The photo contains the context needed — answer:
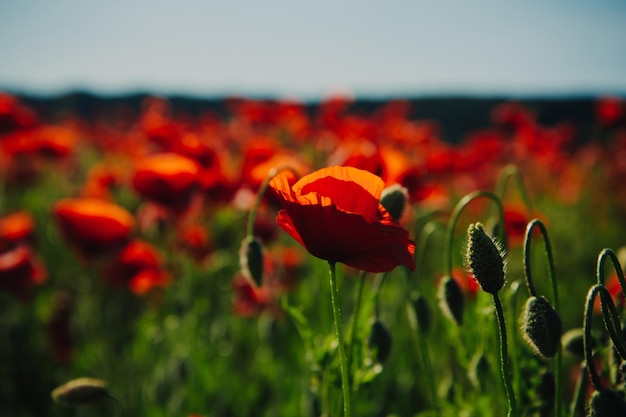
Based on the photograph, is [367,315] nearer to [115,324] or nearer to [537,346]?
[537,346]

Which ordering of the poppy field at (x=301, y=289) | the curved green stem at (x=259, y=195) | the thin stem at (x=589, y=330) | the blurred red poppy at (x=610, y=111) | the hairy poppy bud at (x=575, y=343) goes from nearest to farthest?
the thin stem at (x=589, y=330) → the poppy field at (x=301, y=289) → the curved green stem at (x=259, y=195) → the hairy poppy bud at (x=575, y=343) → the blurred red poppy at (x=610, y=111)

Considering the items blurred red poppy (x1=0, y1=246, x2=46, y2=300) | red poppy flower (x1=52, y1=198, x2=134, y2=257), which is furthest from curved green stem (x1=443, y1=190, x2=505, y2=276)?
blurred red poppy (x1=0, y1=246, x2=46, y2=300)

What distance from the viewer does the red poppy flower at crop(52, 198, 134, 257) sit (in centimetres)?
216

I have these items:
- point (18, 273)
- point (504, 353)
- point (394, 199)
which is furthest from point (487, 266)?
point (18, 273)

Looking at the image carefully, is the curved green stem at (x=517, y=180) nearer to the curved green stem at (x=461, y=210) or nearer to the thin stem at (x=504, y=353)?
the curved green stem at (x=461, y=210)

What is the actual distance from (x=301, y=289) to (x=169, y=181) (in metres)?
1.15

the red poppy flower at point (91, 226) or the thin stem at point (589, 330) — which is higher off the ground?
the red poppy flower at point (91, 226)

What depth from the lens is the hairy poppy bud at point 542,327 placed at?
2.56 ft

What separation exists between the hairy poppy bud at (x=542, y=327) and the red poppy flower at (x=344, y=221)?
0.66 feet

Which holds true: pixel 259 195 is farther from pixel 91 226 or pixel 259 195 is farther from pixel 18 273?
pixel 18 273

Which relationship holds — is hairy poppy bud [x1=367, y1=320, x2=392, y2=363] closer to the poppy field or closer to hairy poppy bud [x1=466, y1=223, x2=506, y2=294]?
the poppy field

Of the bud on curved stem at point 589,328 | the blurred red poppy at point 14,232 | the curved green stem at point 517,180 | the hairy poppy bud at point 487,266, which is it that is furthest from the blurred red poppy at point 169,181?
the bud on curved stem at point 589,328

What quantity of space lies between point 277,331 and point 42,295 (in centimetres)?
160

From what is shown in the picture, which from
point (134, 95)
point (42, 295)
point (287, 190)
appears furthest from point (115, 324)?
point (134, 95)
